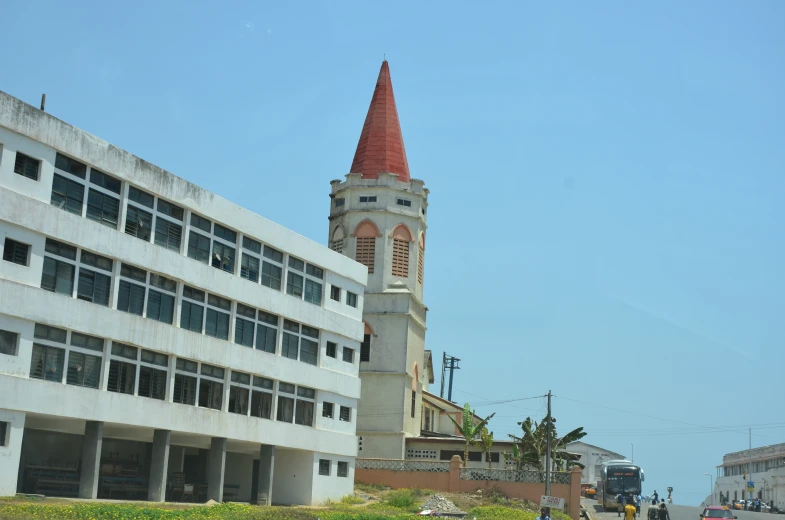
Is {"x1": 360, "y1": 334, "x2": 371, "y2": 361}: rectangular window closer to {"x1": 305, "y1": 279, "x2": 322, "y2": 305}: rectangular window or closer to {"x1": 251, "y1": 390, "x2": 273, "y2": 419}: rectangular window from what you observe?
{"x1": 305, "y1": 279, "x2": 322, "y2": 305}: rectangular window

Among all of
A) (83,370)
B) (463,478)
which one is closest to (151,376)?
(83,370)

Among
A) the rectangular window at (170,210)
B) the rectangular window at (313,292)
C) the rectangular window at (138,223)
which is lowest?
the rectangular window at (313,292)

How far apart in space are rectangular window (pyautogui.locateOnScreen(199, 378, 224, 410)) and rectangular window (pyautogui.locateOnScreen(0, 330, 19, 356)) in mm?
8134

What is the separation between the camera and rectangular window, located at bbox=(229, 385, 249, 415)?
3553cm

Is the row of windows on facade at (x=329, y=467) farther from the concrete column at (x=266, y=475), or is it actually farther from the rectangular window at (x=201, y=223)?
the rectangular window at (x=201, y=223)

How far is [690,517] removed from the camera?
48500 mm

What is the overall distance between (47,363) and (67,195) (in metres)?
4.85

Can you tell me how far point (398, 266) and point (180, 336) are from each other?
19.9 meters

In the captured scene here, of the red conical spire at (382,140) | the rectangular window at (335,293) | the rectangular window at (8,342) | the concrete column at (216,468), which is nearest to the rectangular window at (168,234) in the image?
the rectangular window at (8,342)

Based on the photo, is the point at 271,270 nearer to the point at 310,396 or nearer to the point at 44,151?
the point at 310,396

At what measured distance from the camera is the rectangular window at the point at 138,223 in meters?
30.8

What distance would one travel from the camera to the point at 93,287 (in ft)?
96.2

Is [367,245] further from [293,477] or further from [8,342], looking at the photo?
[8,342]

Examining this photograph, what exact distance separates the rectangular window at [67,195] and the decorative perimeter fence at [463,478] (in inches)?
917
